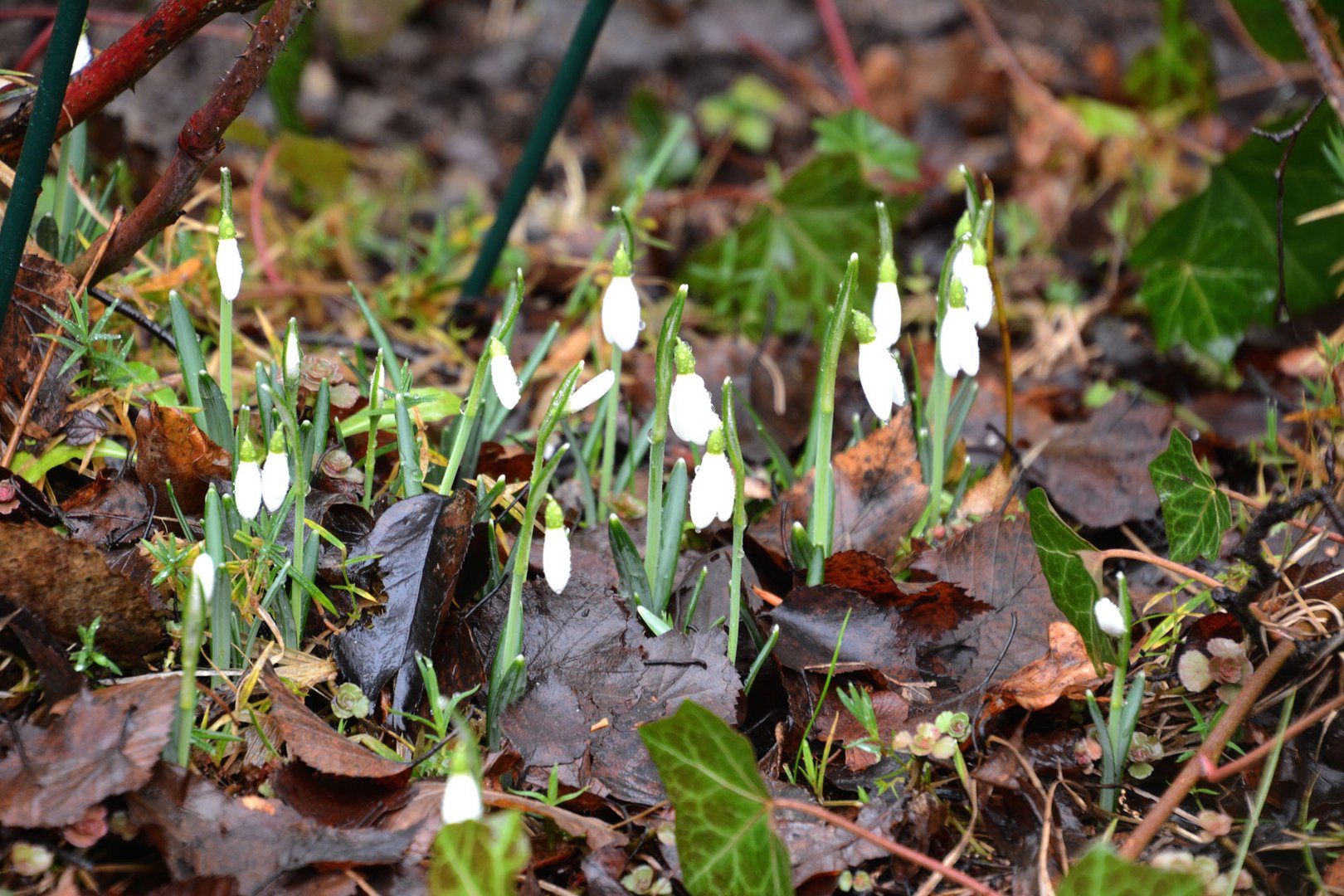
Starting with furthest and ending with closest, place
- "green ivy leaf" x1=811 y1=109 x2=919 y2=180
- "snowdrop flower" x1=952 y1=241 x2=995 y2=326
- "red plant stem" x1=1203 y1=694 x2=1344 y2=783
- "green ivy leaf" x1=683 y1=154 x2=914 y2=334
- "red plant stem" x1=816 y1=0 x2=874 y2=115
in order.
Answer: "red plant stem" x1=816 y1=0 x2=874 y2=115
"green ivy leaf" x1=811 y1=109 x2=919 y2=180
"green ivy leaf" x1=683 y1=154 x2=914 y2=334
"snowdrop flower" x1=952 y1=241 x2=995 y2=326
"red plant stem" x1=1203 y1=694 x2=1344 y2=783

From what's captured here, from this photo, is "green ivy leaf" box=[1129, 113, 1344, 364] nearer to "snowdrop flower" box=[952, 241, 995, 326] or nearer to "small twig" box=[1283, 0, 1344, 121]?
"small twig" box=[1283, 0, 1344, 121]

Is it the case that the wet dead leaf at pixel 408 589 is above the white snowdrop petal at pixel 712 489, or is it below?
below

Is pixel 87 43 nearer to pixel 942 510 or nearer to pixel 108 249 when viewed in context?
pixel 108 249

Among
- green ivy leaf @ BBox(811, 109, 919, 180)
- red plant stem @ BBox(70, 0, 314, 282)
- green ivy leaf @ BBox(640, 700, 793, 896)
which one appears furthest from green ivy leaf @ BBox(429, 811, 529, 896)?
green ivy leaf @ BBox(811, 109, 919, 180)

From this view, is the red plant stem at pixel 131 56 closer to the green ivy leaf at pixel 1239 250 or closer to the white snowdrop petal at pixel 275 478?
the white snowdrop petal at pixel 275 478

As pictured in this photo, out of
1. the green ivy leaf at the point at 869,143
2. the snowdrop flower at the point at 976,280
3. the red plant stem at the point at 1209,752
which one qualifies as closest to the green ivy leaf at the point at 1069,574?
the red plant stem at the point at 1209,752

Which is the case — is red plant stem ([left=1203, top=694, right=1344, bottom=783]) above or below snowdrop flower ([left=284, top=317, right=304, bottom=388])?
below

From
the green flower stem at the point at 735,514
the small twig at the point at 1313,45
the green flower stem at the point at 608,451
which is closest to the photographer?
the green flower stem at the point at 735,514
